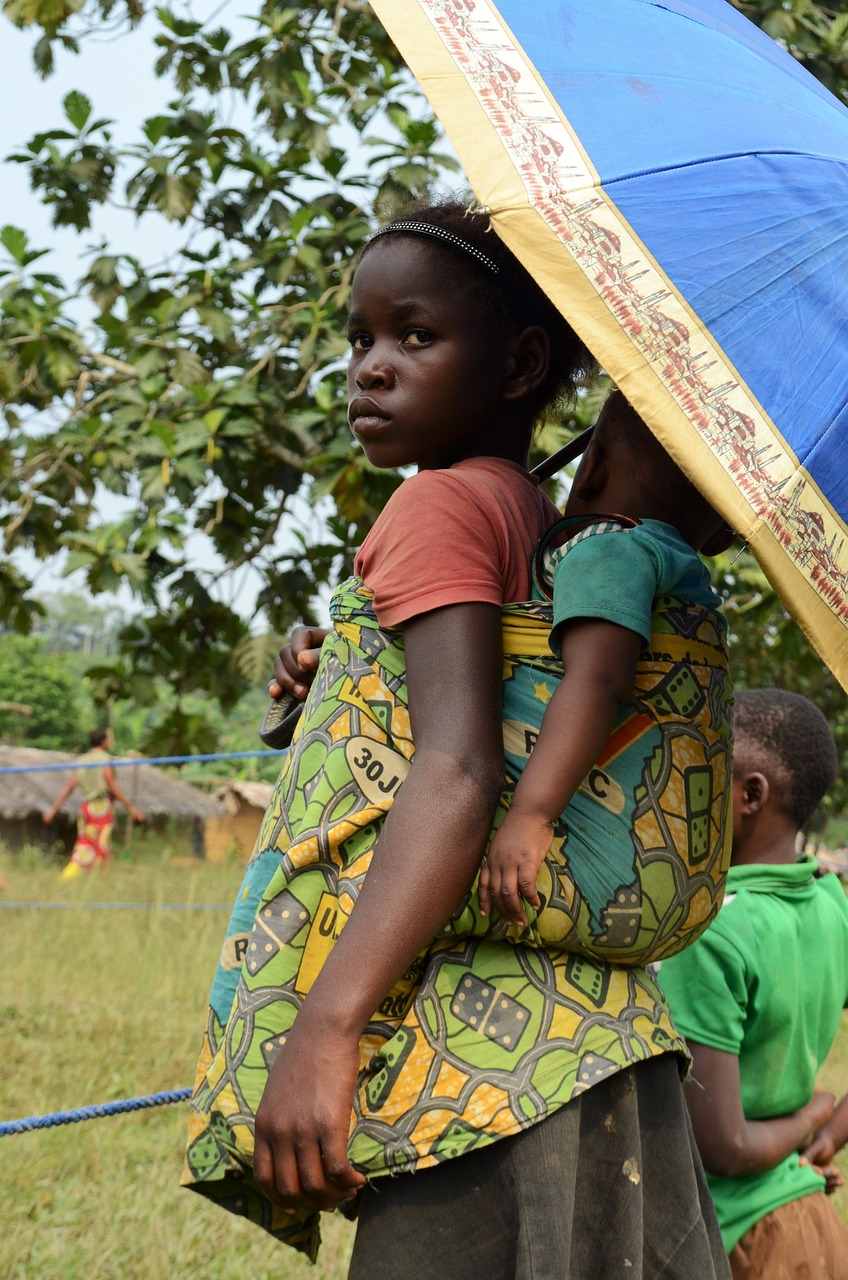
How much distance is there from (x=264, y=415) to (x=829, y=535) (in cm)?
413

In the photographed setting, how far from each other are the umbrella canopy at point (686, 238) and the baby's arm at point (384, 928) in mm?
320

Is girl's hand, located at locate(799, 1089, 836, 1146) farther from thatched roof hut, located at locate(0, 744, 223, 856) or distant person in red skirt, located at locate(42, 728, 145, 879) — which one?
thatched roof hut, located at locate(0, 744, 223, 856)

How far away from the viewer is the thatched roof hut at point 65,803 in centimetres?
1500

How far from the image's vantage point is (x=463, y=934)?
50.9 inches

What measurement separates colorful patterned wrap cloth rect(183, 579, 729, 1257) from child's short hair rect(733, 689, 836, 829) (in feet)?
3.24

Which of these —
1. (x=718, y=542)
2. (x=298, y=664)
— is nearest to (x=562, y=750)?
(x=718, y=542)

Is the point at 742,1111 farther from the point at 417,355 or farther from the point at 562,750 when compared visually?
the point at 417,355

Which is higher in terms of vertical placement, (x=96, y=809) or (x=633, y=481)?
(x=633, y=481)

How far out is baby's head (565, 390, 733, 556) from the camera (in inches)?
55.9

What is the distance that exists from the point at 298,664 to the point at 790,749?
1048 millimetres

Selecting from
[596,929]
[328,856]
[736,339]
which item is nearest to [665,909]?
[596,929]

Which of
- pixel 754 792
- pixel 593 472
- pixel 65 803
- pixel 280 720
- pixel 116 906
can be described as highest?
pixel 593 472

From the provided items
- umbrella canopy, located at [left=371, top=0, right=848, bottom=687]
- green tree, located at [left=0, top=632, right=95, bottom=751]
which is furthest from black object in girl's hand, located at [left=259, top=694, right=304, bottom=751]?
green tree, located at [left=0, top=632, right=95, bottom=751]

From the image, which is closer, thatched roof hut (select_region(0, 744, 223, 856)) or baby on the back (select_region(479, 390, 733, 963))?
baby on the back (select_region(479, 390, 733, 963))
